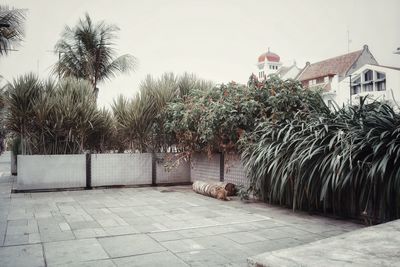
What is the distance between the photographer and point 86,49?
47.1 ft

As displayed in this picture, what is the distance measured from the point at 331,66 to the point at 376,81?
32.6 feet

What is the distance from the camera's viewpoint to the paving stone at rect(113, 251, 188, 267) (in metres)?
3.53

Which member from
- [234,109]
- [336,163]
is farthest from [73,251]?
[234,109]

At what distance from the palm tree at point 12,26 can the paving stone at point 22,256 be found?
9.39m

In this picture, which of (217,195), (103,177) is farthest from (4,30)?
(217,195)

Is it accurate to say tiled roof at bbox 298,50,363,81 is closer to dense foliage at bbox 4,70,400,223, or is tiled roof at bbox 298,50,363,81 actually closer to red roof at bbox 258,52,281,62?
red roof at bbox 258,52,281,62

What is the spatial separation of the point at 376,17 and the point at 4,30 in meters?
10.7

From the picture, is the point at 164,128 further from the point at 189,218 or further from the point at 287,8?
the point at 287,8

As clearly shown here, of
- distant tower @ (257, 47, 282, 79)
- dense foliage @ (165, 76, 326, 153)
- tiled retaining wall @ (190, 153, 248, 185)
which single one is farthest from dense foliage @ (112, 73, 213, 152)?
distant tower @ (257, 47, 282, 79)

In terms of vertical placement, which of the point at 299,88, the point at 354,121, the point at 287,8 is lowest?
the point at 354,121

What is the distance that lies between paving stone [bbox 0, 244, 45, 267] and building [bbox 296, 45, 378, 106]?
3197 centimetres

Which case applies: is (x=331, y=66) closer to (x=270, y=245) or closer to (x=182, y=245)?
(x=270, y=245)

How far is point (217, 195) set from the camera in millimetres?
7906

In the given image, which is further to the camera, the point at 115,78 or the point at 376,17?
the point at 115,78
